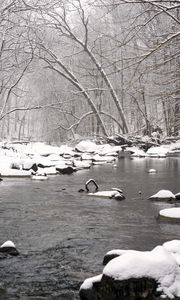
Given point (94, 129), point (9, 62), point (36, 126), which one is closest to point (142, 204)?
point (9, 62)

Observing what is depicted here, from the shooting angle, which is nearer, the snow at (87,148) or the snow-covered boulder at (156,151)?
the snow-covered boulder at (156,151)

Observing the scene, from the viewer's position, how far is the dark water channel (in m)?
5.50

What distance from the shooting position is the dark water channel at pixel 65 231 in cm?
550

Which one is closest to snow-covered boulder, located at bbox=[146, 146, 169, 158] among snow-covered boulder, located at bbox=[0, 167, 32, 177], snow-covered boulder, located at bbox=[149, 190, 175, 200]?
snow-covered boulder, located at bbox=[0, 167, 32, 177]

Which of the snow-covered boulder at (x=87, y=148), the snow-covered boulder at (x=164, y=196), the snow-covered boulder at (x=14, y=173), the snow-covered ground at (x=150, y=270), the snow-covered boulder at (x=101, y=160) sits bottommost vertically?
the snow-covered ground at (x=150, y=270)

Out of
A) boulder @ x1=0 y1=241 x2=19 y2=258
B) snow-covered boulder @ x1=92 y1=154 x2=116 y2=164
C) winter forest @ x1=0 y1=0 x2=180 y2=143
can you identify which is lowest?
boulder @ x1=0 y1=241 x2=19 y2=258

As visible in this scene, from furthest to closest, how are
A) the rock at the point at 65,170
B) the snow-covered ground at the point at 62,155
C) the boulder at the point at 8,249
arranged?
the snow-covered ground at the point at 62,155
the rock at the point at 65,170
the boulder at the point at 8,249

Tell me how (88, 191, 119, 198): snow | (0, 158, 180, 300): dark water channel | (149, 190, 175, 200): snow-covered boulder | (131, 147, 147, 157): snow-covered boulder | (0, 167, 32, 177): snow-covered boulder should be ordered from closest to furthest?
(0, 158, 180, 300): dark water channel, (149, 190, 175, 200): snow-covered boulder, (88, 191, 119, 198): snow, (0, 167, 32, 177): snow-covered boulder, (131, 147, 147, 157): snow-covered boulder

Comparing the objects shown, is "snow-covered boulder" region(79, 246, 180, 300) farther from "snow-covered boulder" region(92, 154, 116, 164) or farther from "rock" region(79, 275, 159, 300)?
"snow-covered boulder" region(92, 154, 116, 164)

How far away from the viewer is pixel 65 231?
8023 mm

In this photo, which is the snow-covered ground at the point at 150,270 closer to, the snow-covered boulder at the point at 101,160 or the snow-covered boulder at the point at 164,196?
the snow-covered boulder at the point at 164,196

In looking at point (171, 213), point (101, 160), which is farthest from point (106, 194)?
point (101, 160)

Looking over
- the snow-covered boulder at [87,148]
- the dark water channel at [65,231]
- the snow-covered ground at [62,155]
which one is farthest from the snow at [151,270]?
the snow-covered boulder at [87,148]

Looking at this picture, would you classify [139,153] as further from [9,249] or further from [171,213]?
[9,249]
